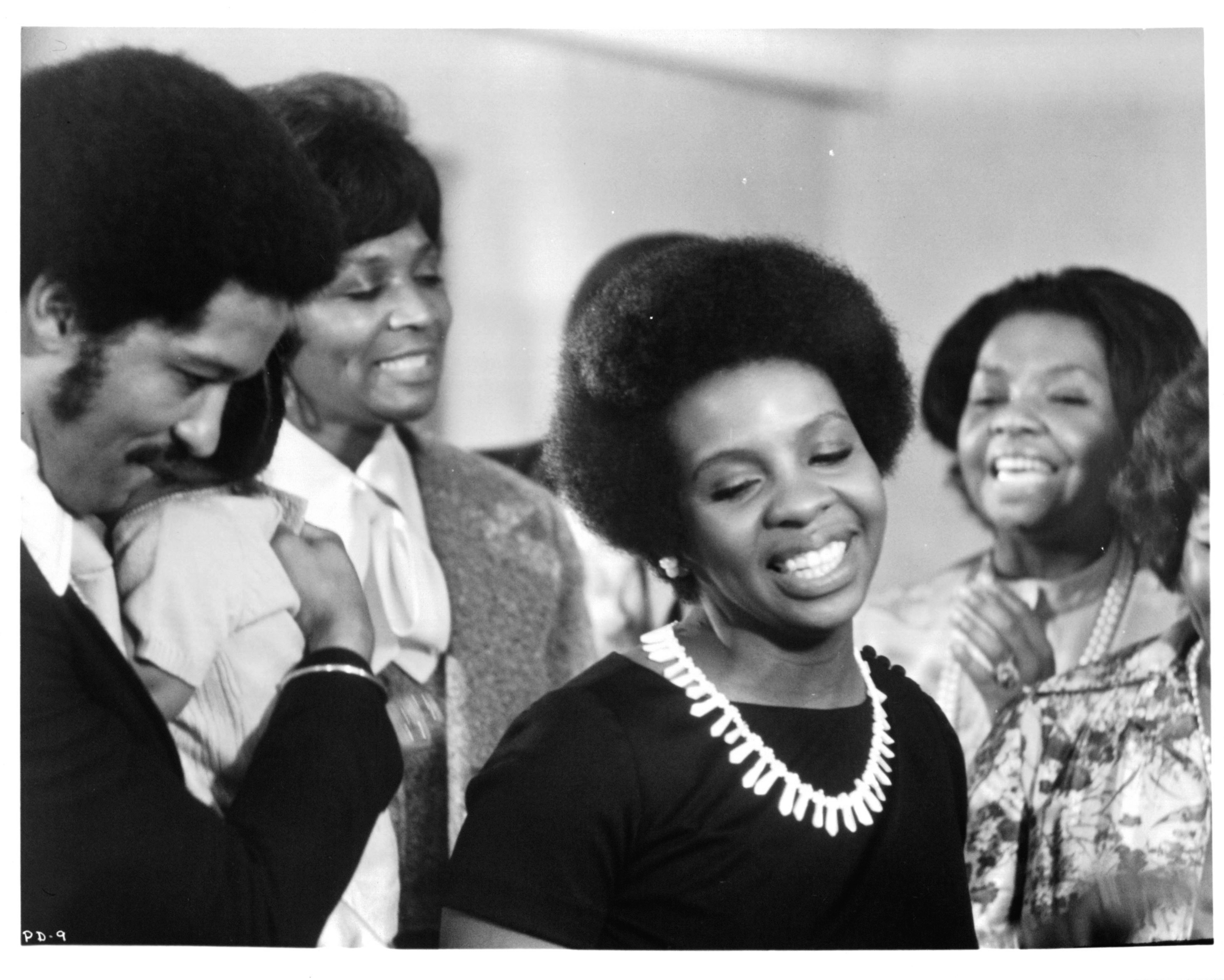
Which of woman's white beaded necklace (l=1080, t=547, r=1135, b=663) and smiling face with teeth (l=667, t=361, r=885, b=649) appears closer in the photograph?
smiling face with teeth (l=667, t=361, r=885, b=649)

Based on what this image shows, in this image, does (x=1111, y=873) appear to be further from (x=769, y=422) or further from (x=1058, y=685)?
(x=769, y=422)

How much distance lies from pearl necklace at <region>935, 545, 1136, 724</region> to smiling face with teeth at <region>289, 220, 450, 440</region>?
2.73ft

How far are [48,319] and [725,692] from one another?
3.48 feet

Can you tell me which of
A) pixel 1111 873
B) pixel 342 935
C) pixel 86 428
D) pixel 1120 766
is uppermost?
pixel 86 428

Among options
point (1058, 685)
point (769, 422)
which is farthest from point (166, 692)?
point (1058, 685)

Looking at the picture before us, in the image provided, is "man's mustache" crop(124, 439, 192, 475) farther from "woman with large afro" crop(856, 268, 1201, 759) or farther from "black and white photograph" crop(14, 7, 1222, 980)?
"woman with large afro" crop(856, 268, 1201, 759)

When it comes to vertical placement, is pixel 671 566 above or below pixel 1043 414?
below

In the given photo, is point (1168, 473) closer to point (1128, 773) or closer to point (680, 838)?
point (1128, 773)

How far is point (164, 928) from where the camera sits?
1.74 meters

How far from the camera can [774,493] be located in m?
1.66

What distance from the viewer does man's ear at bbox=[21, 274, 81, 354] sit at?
1.73 metres

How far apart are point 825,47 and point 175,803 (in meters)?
1.39

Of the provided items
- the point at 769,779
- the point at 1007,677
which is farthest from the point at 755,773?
the point at 1007,677

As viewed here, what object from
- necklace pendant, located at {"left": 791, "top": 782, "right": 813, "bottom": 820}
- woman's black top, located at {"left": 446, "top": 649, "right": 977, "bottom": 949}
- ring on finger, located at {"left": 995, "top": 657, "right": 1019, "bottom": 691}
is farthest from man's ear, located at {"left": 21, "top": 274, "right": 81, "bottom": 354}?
ring on finger, located at {"left": 995, "top": 657, "right": 1019, "bottom": 691}
